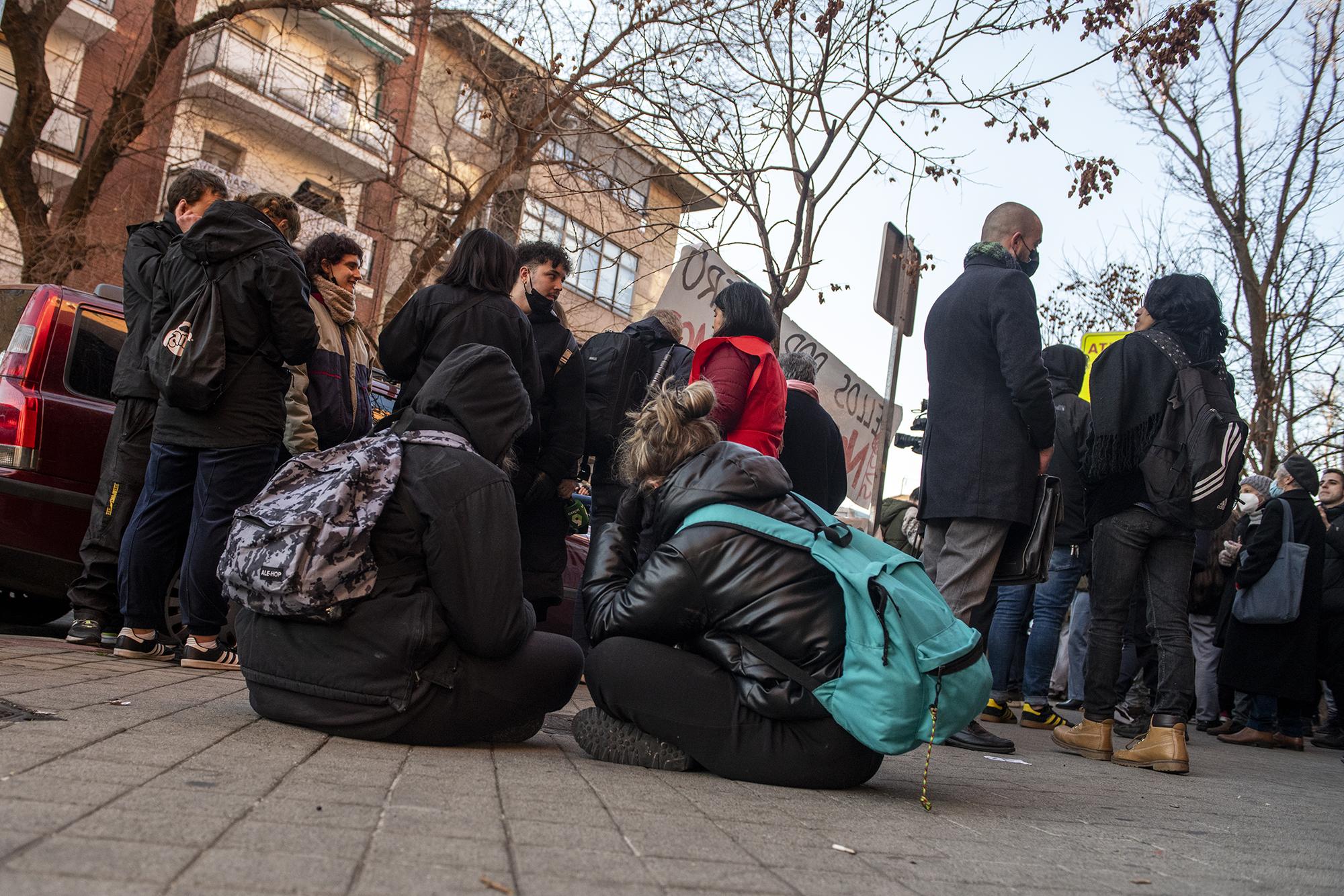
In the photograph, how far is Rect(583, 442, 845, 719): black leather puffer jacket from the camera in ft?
10.9

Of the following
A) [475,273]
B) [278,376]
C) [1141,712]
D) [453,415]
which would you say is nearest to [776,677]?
[453,415]

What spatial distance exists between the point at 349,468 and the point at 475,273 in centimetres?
191

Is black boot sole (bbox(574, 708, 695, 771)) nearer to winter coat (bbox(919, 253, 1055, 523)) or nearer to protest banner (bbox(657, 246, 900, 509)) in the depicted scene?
winter coat (bbox(919, 253, 1055, 523))

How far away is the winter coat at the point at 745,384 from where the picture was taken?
518 cm

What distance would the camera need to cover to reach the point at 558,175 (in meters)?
11.0

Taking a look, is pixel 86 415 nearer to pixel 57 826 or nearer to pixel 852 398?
pixel 57 826

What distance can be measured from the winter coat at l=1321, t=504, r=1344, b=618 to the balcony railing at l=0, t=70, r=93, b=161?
19.5 meters

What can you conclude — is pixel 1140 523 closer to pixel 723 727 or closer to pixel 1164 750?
pixel 1164 750

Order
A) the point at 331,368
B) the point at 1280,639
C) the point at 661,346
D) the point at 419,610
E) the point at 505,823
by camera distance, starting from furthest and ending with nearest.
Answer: the point at 1280,639, the point at 661,346, the point at 331,368, the point at 419,610, the point at 505,823

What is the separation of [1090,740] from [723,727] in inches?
105

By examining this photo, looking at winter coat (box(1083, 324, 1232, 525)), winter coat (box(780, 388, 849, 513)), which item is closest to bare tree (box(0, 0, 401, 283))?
winter coat (box(780, 388, 849, 513))

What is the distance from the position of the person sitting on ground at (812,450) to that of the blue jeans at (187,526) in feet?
8.52

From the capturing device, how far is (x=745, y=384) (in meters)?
5.21

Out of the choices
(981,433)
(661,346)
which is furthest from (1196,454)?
(661,346)
